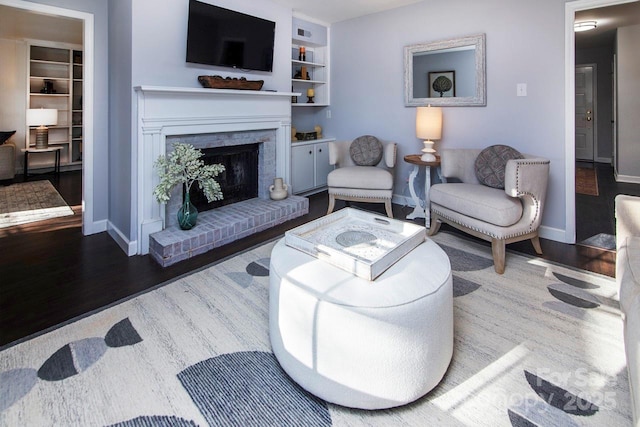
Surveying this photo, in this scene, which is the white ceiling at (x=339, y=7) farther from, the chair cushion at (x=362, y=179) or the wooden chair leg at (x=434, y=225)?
the wooden chair leg at (x=434, y=225)

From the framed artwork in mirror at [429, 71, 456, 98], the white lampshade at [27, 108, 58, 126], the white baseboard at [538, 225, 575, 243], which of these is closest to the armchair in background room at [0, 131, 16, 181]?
the white lampshade at [27, 108, 58, 126]

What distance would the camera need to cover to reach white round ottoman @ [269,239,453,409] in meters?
1.26

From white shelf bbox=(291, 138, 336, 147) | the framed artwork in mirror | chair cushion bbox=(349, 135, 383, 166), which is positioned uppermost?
the framed artwork in mirror

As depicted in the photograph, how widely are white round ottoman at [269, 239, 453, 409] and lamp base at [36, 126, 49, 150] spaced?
6849 mm

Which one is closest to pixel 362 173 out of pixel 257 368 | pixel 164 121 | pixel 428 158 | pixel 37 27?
pixel 428 158

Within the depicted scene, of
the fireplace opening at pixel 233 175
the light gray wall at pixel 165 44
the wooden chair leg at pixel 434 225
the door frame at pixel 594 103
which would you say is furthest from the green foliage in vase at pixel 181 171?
the door frame at pixel 594 103

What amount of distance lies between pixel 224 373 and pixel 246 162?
2737mm

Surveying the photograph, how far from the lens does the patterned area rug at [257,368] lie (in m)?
1.31

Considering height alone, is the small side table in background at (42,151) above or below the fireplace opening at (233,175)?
above

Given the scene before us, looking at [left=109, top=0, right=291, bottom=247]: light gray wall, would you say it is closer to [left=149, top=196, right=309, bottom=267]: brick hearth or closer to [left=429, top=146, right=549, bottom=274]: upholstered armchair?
[left=149, top=196, right=309, bottom=267]: brick hearth

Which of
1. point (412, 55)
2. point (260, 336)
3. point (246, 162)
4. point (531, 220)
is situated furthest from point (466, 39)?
point (260, 336)

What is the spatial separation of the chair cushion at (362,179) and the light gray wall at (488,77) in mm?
702

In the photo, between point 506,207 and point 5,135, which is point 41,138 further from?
point 506,207

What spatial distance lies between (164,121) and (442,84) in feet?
9.06
